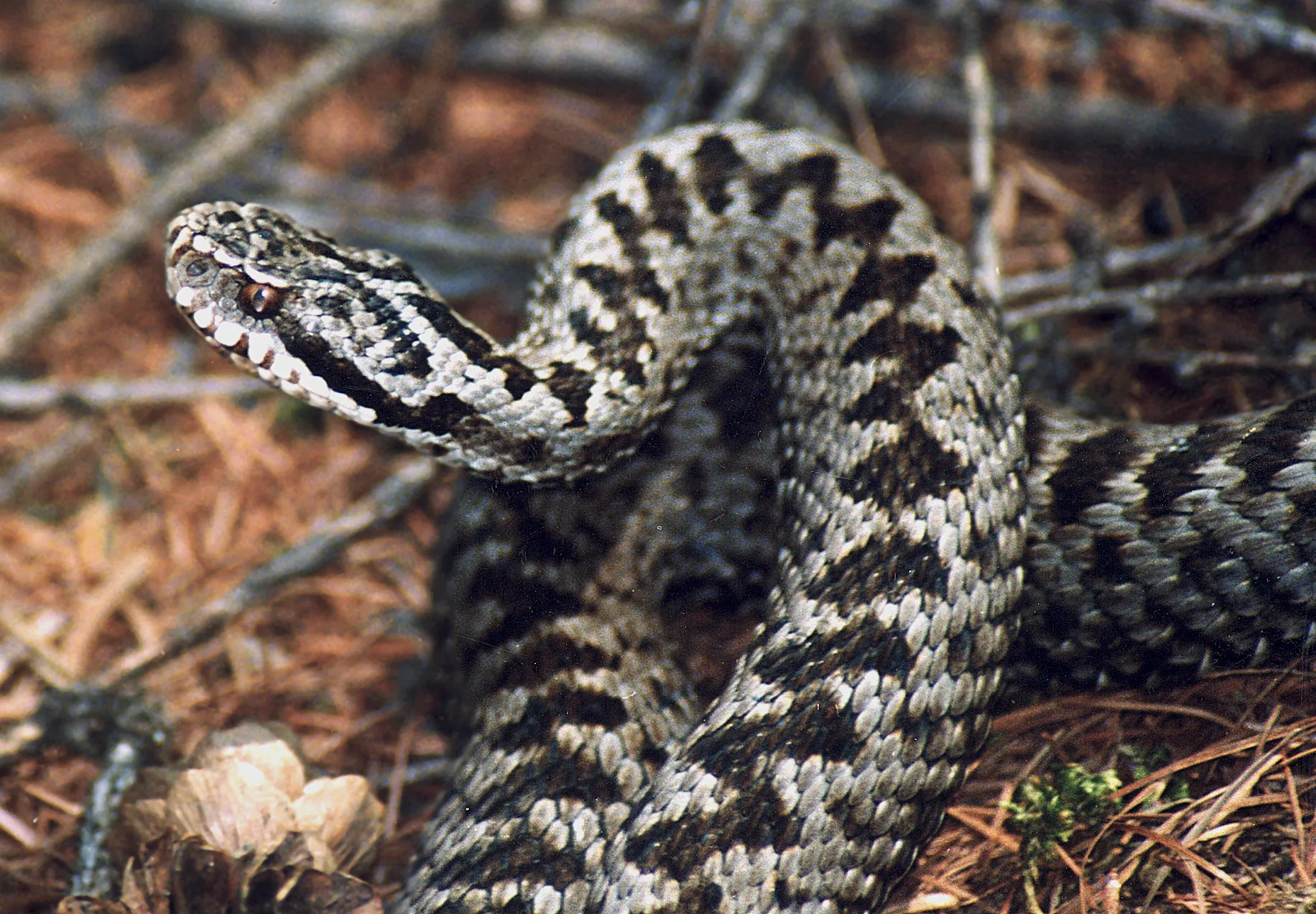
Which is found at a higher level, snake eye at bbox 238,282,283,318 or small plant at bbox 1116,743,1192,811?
snake eye at bbox 238,282,283,318

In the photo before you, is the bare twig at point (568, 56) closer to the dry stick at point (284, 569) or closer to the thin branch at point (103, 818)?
the dry stick at point (284, 569)

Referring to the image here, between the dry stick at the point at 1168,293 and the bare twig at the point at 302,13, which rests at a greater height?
the bare twig at the point at 302,13

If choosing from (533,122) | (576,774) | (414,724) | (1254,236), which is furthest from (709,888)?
(533,122)

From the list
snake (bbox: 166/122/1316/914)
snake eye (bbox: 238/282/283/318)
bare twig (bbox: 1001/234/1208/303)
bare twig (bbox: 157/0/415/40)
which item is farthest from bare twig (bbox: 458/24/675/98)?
snake eye (bbox: 238/282/283/318)

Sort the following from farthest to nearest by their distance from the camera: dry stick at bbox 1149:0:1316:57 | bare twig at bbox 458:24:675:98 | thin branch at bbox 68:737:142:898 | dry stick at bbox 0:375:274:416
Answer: bare twig at bbox 458:24:675:98
dry stick at bbox 0:375:274:416
dry stick at bbox 1149:0:1316:57
thin branch at bbox 68:737:142:898

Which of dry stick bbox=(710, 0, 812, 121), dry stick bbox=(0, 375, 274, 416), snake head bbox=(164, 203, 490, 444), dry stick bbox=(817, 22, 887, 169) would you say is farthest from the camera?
dry stick bbox=(817, 22, 887, 169)

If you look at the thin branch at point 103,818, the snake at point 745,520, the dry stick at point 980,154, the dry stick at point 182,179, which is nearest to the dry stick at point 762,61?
the snake at point 745,520

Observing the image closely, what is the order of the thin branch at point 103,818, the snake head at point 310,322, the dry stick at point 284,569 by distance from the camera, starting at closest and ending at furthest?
the thin branch at point 103,818, the snake head at point 310,322, the dry stick at point 284,569

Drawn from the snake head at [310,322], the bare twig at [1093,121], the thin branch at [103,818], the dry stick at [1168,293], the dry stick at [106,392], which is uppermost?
the bare twig at [1093,121]

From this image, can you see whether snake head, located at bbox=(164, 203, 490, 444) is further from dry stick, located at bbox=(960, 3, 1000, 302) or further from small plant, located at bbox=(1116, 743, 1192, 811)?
small plant, located at bbox=(1116, 743, 1192, 811)
